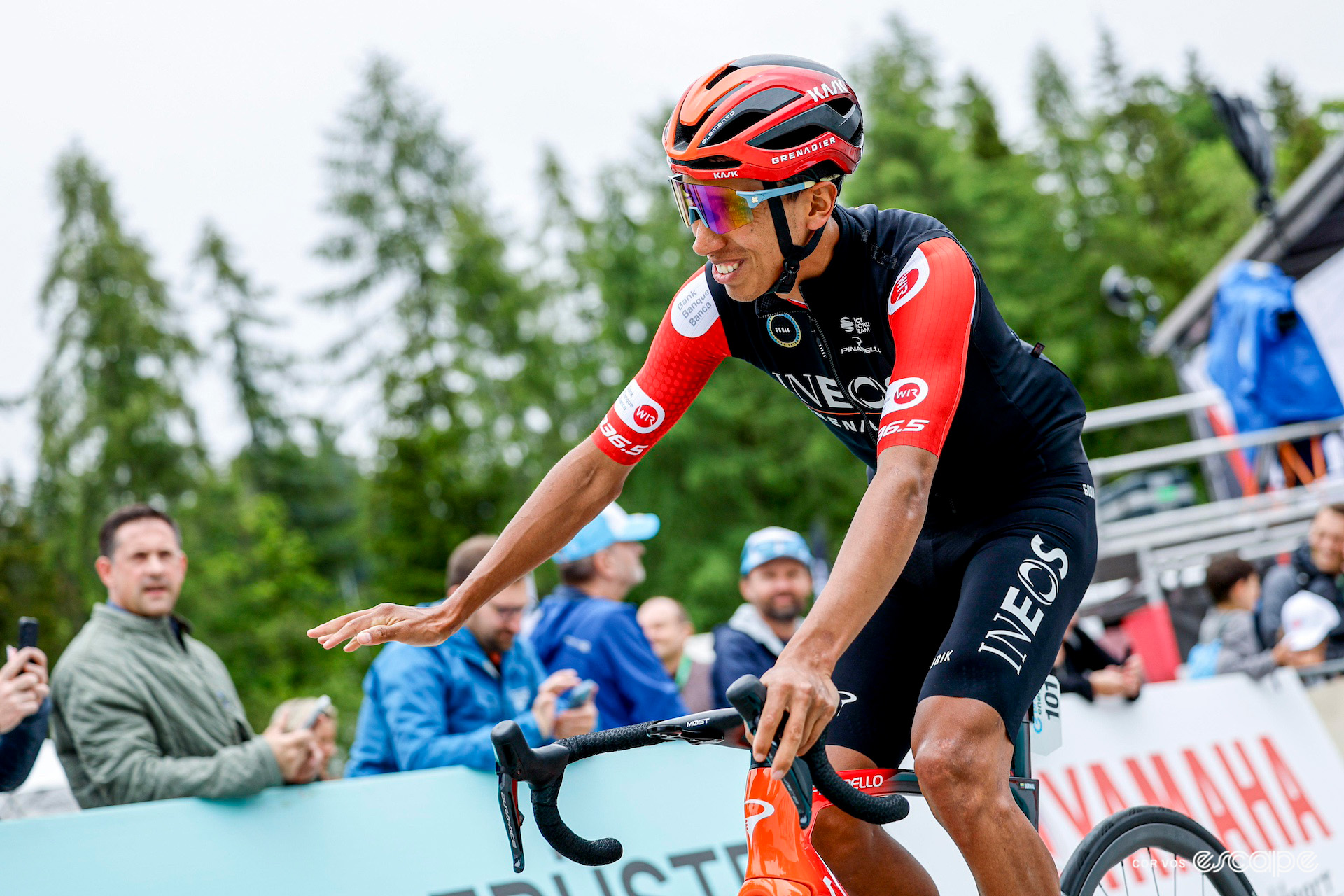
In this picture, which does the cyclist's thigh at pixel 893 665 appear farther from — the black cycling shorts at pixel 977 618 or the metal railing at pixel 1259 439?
the metal railing at pixel 1259 439

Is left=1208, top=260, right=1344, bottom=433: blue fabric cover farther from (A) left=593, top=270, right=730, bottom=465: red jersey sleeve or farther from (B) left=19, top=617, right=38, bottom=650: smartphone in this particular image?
(B) left=19, top=617, right=38, bottom=650: smartphone

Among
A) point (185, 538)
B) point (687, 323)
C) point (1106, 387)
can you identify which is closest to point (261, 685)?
point (185, 538)

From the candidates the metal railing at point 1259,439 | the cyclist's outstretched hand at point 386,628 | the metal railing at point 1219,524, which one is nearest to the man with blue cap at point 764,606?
the cyclist's outstretched hand at point 386,628

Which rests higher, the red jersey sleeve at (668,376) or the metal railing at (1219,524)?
the red jersey sleeve at (668,376)

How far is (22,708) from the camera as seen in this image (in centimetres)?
400

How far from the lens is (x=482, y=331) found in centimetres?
3509

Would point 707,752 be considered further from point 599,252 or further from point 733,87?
point 599,252

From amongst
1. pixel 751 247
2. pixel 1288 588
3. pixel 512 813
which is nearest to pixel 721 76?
pixel 751 247

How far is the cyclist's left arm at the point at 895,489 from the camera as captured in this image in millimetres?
2100

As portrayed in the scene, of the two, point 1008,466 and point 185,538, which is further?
point 185,538

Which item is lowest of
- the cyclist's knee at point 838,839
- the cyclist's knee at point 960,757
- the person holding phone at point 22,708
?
the cyclist's knee at point 838,839

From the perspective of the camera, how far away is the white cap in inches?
273

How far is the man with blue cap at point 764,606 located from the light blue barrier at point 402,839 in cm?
120

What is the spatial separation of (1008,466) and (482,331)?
32707mm
